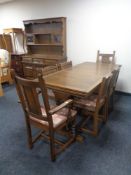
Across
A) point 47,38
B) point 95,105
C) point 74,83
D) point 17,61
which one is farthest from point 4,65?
point 95,105

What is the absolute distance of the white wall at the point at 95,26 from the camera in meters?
3.21

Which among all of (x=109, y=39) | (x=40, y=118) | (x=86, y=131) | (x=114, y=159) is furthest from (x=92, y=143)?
(x=109, y=39)

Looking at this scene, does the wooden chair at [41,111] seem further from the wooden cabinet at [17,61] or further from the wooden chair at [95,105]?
the wooden cabinet at [17,61]

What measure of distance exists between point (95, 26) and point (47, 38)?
1.52 meters

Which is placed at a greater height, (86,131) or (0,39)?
(0,39)

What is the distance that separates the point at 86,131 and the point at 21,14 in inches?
169

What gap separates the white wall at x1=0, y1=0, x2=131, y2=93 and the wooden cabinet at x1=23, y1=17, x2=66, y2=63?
0.66 ft

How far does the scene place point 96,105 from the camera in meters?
1.99

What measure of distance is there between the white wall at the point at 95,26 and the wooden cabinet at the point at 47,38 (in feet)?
0.66

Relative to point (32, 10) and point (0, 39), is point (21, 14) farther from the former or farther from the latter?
point (0, 39)

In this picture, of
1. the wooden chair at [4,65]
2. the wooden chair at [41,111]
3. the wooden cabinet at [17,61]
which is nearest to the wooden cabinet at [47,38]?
the wooden cabinet at [17,61]

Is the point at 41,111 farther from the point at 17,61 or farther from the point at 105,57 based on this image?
the point at 17,61

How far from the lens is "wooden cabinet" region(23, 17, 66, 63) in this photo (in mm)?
3925

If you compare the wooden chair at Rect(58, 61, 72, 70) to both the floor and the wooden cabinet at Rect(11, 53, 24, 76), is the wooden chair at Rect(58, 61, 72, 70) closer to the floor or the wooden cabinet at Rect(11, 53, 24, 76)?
the floor
